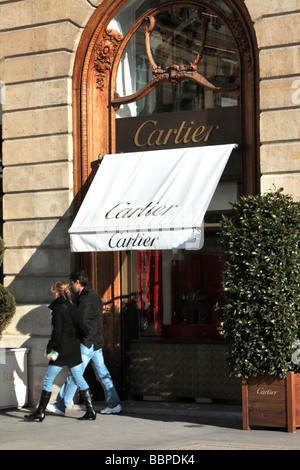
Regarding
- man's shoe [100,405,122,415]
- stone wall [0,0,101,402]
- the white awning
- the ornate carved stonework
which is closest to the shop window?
the ornate carved stonework

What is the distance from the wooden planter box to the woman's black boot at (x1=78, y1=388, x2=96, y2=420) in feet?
7.24

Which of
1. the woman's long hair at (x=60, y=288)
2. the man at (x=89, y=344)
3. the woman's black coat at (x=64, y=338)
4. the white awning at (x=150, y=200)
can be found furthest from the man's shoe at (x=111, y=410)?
the white awning at (x=150, y=200)

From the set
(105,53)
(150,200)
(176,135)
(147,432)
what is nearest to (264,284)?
(147,432)

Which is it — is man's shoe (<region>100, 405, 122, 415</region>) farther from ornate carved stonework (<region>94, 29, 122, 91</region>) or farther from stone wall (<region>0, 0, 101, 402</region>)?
ornate carved stonework (<region>94, 29, 122, 91</region>)

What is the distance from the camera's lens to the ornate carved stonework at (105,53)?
14328 mm

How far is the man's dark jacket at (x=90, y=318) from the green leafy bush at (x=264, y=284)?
2250 millimetres

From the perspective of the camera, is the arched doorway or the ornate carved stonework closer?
the arched doorway

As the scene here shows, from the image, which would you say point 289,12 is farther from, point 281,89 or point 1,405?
→ point 1,405

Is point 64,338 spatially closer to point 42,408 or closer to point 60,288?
point 60,288

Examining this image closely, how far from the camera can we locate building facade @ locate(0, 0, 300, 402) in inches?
515

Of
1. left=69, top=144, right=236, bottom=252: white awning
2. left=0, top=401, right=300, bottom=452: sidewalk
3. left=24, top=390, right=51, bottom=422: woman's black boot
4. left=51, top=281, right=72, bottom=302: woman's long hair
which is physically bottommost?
left=0, top=401, right=300, bottom=452: sidewalk

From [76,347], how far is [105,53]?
4.77 metres

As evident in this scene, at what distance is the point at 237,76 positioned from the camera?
520 inches

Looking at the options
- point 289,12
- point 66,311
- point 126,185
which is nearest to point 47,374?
point 66,311
